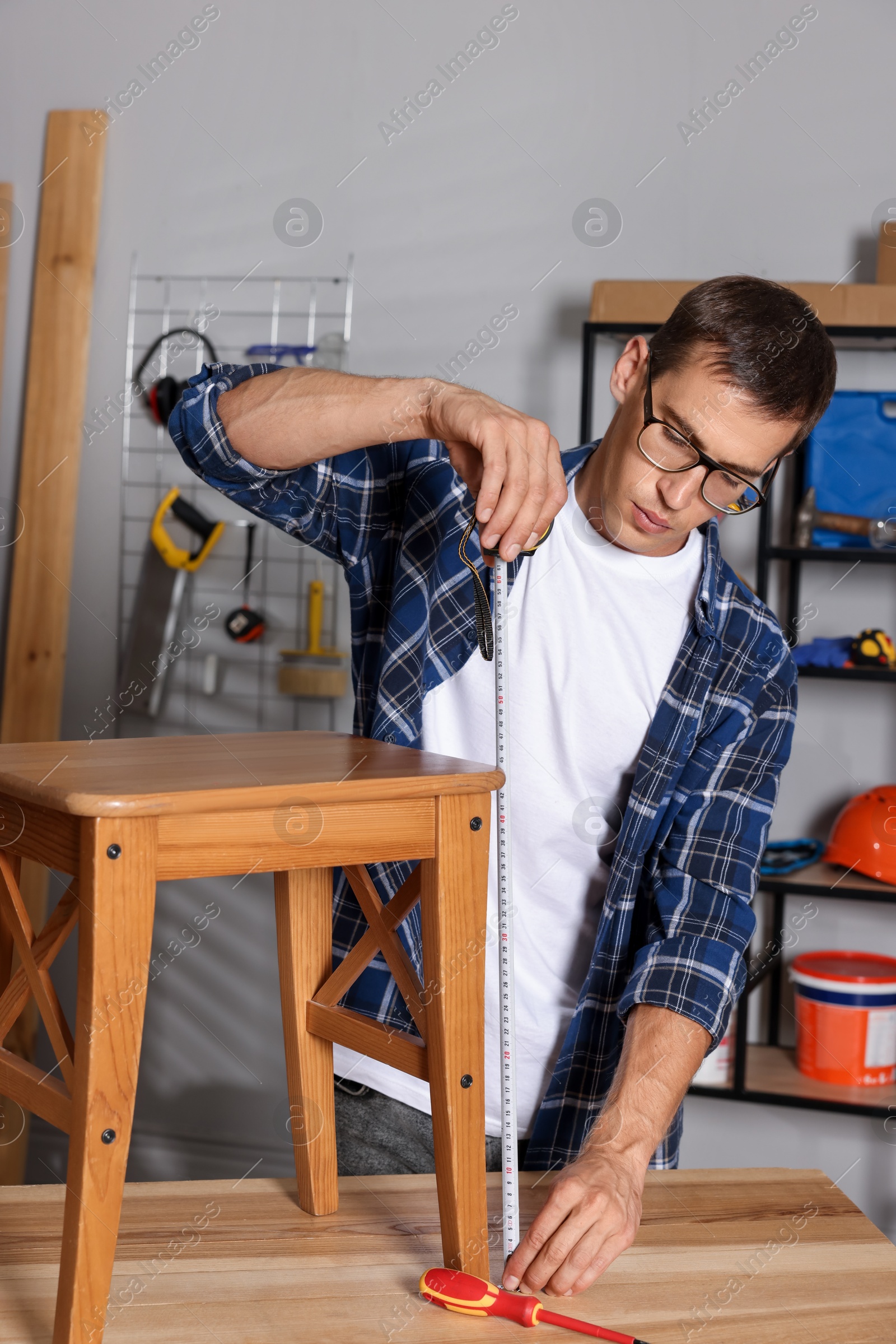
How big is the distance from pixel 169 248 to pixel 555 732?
1.89 meters

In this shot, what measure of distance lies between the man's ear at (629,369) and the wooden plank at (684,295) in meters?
0.86

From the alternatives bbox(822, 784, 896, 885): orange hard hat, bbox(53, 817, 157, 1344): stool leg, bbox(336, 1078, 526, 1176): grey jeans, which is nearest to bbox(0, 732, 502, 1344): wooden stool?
bbox(53, 817, 157, 1344): stool leg

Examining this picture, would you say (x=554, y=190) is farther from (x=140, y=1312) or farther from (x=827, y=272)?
(x=140, y=1312)

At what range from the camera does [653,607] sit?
1.34 meters

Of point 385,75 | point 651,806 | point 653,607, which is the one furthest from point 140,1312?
point 385,75

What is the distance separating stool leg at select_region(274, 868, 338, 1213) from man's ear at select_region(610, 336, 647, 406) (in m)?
0.66

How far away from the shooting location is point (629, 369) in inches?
52.6

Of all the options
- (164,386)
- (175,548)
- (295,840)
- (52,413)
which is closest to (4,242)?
(52,413)

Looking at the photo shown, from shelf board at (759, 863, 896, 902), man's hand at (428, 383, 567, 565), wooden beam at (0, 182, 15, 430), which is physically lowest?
shelf board at (759, 863, 896, 902)

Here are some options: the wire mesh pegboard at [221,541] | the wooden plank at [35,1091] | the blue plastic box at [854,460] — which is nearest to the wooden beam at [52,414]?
the wire mesh pegboard at [221,541]

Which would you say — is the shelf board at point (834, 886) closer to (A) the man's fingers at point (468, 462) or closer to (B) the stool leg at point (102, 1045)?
(A) the man's fingers at point (468, 462)

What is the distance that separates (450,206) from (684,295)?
677 mm

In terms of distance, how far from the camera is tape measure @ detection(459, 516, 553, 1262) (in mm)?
910

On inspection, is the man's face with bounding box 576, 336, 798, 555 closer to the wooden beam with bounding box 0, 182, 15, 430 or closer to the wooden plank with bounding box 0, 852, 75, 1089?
the wooden plank with bounding box 0, 852, 75, 1089
